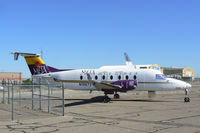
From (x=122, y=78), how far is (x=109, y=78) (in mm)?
1362

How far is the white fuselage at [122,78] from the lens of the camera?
21.9m

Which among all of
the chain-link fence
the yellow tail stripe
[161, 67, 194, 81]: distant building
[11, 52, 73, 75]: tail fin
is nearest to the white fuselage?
[11, 52, 73, 75]: tail fin

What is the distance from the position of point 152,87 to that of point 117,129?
13.4 meters

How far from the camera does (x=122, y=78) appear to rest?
23062 mm

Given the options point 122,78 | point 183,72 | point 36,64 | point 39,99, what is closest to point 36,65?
point 36,64

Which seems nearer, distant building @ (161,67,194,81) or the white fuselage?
the white fuselage

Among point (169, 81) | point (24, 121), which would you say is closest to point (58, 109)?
point (24, 121)

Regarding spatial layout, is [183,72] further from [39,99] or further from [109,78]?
[39,99]

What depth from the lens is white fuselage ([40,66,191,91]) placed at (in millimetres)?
21859

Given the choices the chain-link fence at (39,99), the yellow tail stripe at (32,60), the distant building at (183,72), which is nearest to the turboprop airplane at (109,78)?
the yellow tail stripe at (32,60)

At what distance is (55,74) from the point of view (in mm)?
25047

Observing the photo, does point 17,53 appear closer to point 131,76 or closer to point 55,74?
point 55,74

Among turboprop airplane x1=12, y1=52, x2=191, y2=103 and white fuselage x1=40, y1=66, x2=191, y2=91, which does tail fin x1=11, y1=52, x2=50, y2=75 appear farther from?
white fuselage x1=40, y1=66, x2=191, y2=91

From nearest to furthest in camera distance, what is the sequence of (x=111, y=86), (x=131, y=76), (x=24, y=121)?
(x=24, y=121) → (x=111, y=86) → (x=131, y=76)
